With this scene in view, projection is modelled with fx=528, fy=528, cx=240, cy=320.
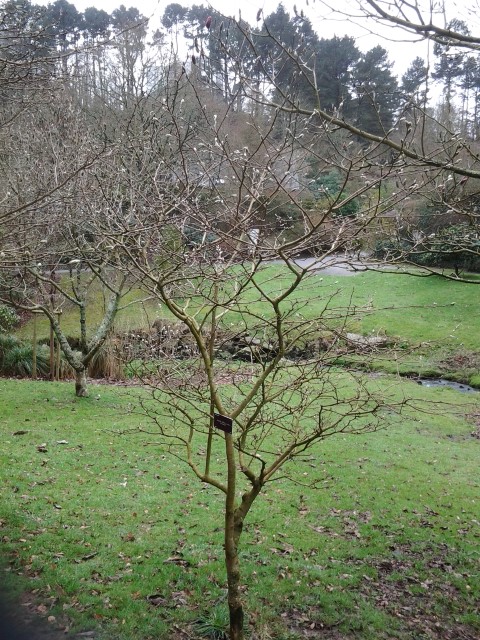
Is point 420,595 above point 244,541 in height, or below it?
below

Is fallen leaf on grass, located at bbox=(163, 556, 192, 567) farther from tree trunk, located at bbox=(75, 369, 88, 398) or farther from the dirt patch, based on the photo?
tree trunk, located at bbox=(75, 369, 88, 398)

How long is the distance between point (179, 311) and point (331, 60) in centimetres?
601

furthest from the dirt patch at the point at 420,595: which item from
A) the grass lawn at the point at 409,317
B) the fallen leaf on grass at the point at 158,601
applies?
the grass lawn at the point at 409,317

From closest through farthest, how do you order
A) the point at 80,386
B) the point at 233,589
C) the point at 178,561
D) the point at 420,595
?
the point at 233,589 < the point at 420,595 < the point at 178,561 < the point at 80,386

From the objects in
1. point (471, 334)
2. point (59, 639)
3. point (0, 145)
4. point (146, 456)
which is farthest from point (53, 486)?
point (471, 334)

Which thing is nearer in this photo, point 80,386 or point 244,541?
point 244,541

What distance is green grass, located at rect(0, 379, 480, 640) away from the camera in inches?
167

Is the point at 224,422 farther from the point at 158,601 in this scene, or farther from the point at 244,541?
the point at 244,541

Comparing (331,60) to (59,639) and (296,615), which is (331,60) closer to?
(296,615)

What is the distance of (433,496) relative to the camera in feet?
22.6

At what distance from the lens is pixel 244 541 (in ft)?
17.7

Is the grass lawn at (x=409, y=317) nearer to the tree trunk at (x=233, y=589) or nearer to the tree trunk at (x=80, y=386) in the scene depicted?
the tree trunk at (x=80, y=386)

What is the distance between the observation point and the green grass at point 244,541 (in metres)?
4.25

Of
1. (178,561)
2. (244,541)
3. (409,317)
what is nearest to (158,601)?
(178,561)
